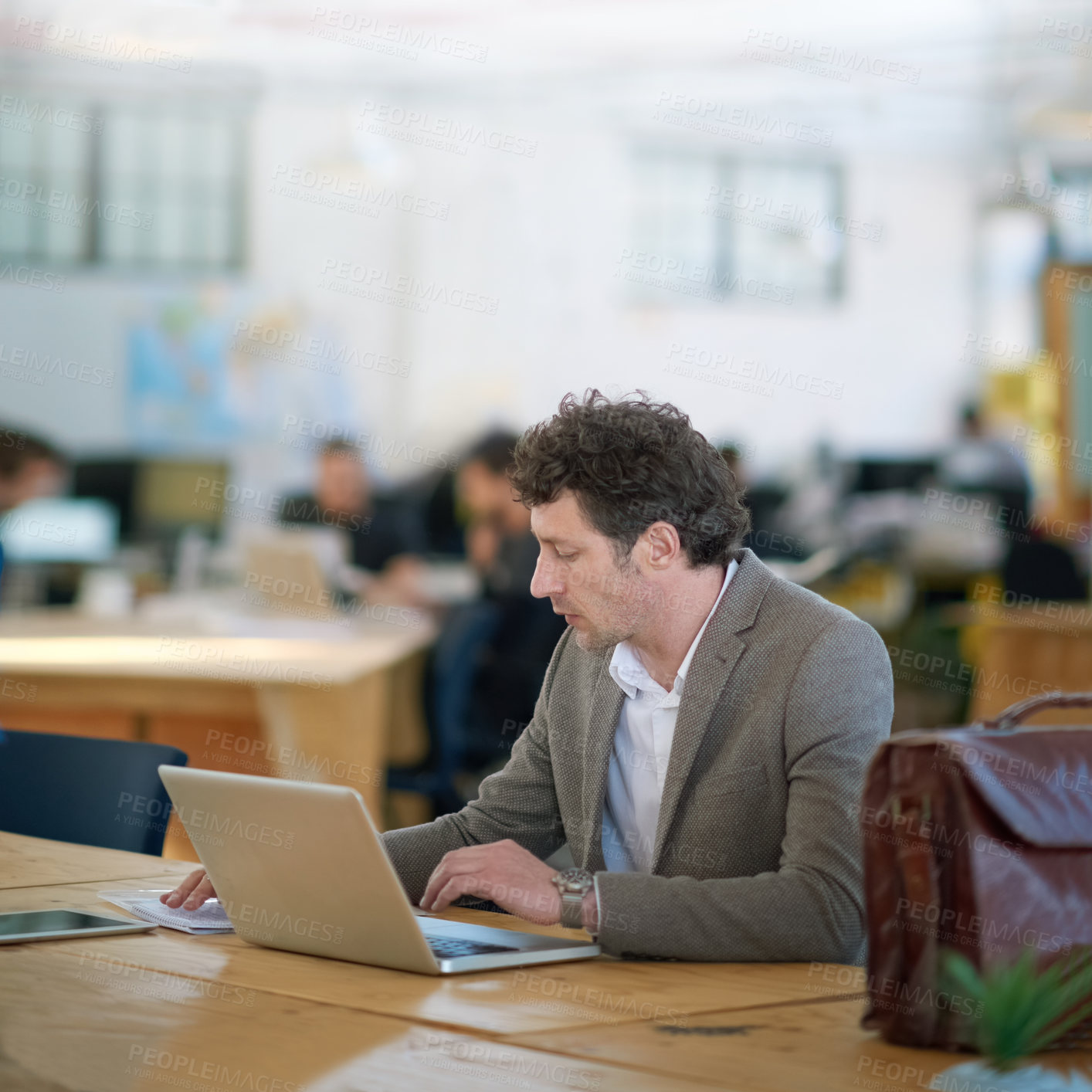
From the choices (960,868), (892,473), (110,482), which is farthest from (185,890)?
(892,473)

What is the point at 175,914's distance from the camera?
65.7 inches

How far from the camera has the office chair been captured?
2.23 m

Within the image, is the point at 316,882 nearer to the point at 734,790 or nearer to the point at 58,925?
the point at 58,925

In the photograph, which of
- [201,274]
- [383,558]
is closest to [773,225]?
[201,274]

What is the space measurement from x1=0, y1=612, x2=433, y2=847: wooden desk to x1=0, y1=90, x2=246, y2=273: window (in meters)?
7.32

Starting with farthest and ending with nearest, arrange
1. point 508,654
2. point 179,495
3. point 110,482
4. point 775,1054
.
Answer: point 110,482 → point 179,495 → point 508,654 → point 775,1054

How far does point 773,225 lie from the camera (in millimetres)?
12406

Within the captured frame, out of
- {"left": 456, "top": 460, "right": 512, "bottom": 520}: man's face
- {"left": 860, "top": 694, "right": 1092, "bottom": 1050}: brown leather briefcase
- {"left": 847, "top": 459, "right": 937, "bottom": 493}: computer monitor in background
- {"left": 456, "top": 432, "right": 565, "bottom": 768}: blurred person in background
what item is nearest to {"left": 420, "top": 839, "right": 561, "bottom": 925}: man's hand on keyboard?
{"left": 860, "top": 694, "right": 1092, "bottom": 1050}: brown leather briefcase

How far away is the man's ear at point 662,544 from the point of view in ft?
5.94

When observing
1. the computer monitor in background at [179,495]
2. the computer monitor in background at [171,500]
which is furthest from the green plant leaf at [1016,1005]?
the computer monitor in background at [179,495]

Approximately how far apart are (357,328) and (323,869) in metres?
10.3

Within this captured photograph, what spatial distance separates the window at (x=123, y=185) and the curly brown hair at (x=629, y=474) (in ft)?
32.8

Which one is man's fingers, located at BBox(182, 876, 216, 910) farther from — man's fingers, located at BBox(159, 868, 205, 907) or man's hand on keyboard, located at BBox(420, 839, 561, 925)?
man's hand on keyboard, located at BBox(420, 839, 561, 925)

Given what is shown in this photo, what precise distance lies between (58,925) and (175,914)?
0.41 feet
